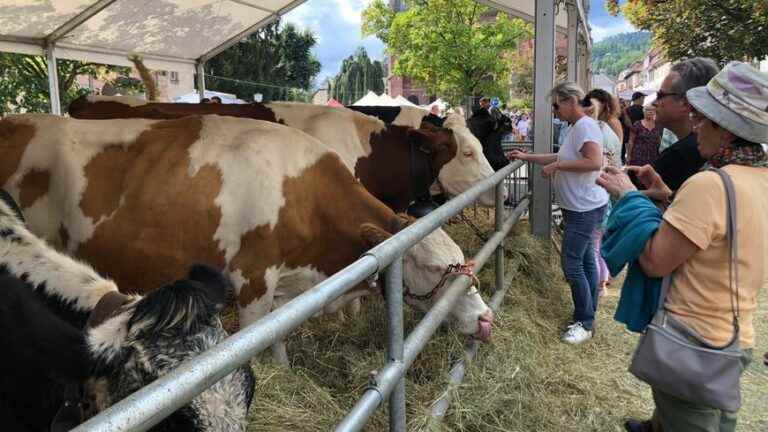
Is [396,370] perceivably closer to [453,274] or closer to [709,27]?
[453,274]

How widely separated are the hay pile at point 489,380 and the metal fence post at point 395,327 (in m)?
0.41

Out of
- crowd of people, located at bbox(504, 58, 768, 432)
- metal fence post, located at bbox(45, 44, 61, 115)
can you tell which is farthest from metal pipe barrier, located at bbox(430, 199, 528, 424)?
metal fence post, located at bbox(45, 44, 61, 115)

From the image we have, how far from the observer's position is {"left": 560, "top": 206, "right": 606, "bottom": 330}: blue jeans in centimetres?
429

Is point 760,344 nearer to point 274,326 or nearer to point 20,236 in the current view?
point 274,326

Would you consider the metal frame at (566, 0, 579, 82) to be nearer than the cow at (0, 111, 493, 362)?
No

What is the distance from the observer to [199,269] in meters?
1.75

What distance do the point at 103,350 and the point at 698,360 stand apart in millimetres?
1854

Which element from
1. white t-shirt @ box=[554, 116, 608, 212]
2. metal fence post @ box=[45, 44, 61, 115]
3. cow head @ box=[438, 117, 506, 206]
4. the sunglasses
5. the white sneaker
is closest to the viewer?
the sunglasses

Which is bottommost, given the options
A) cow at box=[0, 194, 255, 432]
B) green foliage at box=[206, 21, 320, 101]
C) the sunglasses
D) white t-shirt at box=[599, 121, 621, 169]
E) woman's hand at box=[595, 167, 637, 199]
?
green foliage at box=[206, 21, 320, 101]

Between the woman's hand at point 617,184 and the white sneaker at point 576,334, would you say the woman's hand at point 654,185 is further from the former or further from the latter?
the white sneaker at point 576,334

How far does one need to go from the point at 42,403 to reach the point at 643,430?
2.72 metres

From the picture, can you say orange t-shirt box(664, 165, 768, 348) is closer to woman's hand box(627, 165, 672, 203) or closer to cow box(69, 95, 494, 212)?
woman's hand box(627, 165, 672, 203)

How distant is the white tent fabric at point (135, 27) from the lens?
790 cm

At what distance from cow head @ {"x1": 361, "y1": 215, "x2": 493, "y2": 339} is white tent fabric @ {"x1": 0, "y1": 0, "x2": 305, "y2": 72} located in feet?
22.7
